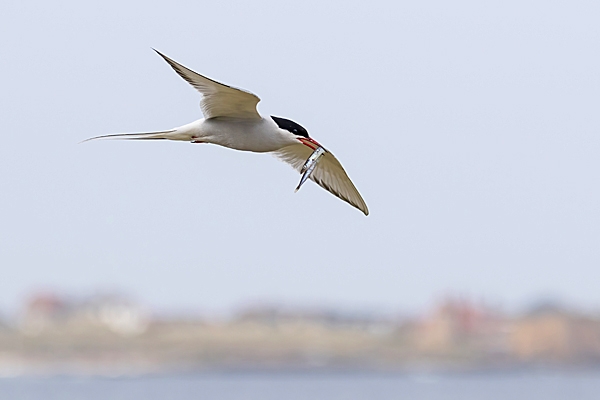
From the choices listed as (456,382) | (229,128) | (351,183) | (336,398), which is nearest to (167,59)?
(229,128)

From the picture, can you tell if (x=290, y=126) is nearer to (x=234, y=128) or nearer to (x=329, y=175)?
(x=234, y=128)

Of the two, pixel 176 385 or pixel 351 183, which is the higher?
pixel 176 385

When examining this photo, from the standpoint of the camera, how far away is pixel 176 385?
443ft

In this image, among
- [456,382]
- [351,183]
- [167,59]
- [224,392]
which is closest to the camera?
[167,59]

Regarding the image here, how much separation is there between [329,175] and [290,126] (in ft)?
4.87

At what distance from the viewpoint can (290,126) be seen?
1097 centimetres

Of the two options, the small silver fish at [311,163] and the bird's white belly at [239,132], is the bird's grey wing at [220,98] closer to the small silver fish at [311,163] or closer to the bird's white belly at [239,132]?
the bird's white belly at [239,132]

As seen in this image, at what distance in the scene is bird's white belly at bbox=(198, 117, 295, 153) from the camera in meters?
10.8

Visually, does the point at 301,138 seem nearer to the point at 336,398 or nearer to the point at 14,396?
the point at 336,398

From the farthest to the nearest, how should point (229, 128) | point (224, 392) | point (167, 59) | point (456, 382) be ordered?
point (456, 382)
point (224, 392)
point (229, 128)
point (167, 59)

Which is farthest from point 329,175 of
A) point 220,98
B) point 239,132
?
point 220,98

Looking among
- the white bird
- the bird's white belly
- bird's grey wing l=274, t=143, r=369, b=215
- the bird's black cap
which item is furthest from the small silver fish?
bird's grey wing l=274, t=143, r=369, b=215

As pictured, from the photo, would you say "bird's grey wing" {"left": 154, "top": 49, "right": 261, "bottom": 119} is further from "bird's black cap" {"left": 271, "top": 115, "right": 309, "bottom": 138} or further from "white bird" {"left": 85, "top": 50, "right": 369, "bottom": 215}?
"bird's black cap" {"left": 271, "top": 115, "right": 309, "bottom": 138}

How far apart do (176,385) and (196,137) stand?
414ft
